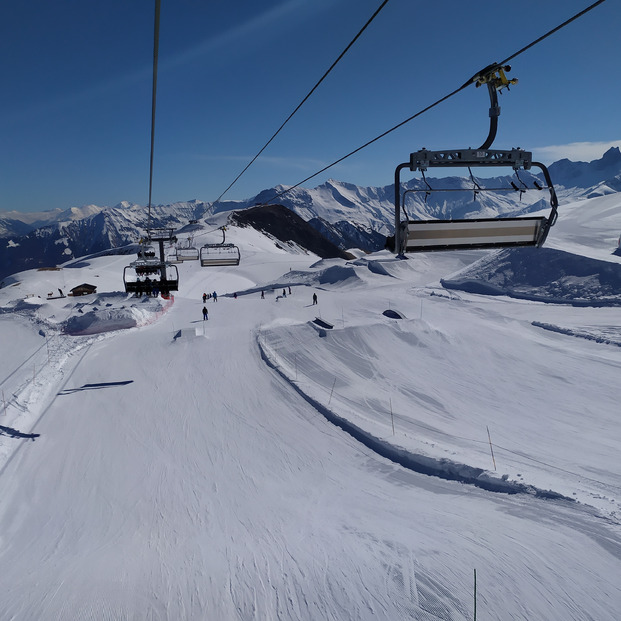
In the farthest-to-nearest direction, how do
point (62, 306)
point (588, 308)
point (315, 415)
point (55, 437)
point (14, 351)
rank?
point (62, 306) → point (588, 308) → point (14, 351) → point (315, 415) → point (55, 437)

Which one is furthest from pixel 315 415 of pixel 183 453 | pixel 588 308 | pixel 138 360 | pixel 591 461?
pixel 588 308

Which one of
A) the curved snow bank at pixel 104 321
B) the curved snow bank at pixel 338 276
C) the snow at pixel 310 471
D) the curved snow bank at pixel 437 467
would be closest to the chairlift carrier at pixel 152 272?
the snow at pixel 310 471

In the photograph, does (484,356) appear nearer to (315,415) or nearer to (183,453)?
(315,415)

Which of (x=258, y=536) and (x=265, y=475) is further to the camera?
A: (x=265, y=475)

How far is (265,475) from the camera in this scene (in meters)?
10.8

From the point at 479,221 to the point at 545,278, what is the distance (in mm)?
42863

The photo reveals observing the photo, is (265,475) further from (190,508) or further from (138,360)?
(138,360)

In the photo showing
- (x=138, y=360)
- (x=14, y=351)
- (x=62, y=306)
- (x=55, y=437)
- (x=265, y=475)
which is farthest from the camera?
(x=62, y=306)

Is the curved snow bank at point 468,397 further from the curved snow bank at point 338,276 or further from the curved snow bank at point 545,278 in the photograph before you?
the curved snow bank at point 338,276

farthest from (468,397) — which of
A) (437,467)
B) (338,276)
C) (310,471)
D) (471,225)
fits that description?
(338,276)

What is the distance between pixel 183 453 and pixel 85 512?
2.99 meters

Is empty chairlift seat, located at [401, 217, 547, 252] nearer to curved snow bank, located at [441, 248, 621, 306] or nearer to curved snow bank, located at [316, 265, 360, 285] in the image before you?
curved snow bank, located at [441, 248, 621, 306]

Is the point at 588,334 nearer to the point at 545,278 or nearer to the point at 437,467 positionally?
the point at 545,278

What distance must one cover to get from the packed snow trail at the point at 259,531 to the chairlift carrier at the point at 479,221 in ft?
19.4
